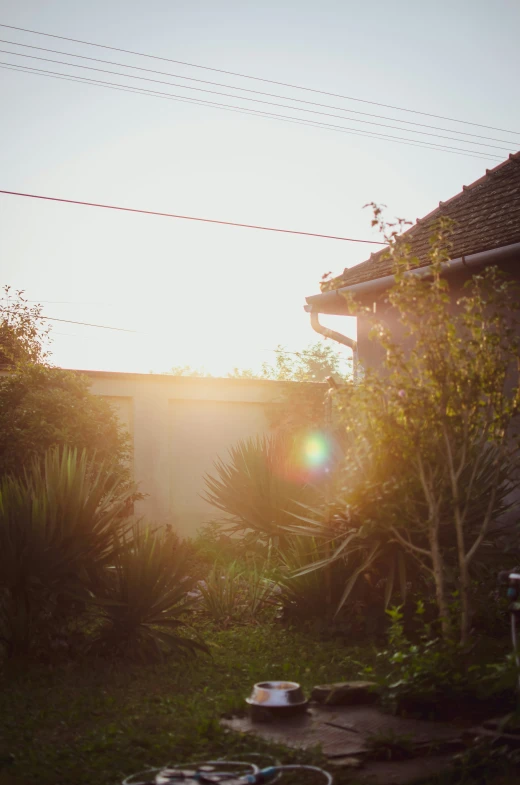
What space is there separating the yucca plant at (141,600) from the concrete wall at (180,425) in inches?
322

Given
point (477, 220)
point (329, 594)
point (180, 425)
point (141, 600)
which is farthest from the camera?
point (180, 425)

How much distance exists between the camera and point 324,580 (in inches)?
298

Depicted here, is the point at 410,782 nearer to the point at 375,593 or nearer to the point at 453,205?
the point at 375,593

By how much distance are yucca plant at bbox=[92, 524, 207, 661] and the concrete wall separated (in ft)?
26.8

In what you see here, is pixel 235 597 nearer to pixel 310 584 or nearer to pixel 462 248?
pixel 310 584

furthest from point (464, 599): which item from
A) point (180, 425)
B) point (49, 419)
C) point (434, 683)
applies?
point (180, 425)

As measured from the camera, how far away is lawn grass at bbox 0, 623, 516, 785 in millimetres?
3934

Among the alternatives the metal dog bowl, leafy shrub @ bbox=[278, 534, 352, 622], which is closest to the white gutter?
leafy shrub @ bbox=[278, 534, 352, 622]

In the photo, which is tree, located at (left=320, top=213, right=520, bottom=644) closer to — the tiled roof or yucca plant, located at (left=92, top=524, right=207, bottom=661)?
yucca plant, located at (left=92, top=524, right=207, bottom=661)

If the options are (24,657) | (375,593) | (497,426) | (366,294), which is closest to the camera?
(497,426)

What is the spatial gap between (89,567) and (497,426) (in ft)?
11.1

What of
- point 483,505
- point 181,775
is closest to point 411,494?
point 483,505

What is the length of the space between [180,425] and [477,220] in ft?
26.6

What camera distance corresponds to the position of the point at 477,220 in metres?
9.36
